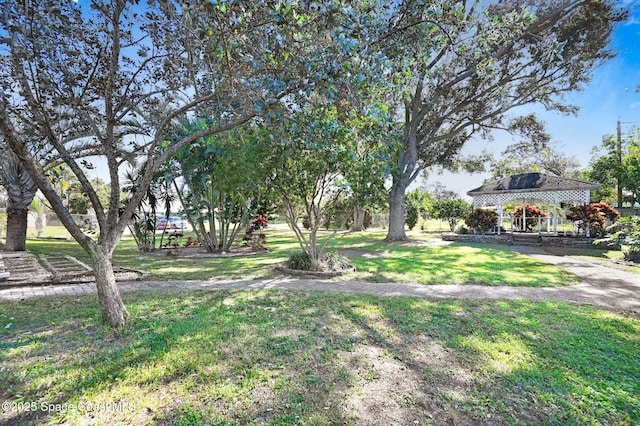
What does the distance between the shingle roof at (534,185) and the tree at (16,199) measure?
75.6ft

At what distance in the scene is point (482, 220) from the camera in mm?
19203

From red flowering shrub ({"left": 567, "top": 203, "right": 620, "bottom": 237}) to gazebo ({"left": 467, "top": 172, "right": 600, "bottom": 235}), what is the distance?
6.21 feet

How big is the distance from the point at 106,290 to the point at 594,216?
763 inches

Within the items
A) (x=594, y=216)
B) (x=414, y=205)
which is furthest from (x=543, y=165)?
(x=594, y=216)

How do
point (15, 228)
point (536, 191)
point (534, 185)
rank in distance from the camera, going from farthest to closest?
1. point (534, 185)
2. point (536, 191)
3. point (15, 228)

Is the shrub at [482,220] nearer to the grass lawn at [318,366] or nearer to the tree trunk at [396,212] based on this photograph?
the tree trunk at [396,212]

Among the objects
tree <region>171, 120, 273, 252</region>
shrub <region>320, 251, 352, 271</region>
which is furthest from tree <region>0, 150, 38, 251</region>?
shrub <region>320, 251, 352, 271</region>

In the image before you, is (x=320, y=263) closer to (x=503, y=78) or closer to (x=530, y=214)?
(x=503, y=78)

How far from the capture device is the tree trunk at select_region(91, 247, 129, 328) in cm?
405

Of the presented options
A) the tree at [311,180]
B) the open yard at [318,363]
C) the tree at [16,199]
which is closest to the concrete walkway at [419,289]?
the open yard at [318,363]

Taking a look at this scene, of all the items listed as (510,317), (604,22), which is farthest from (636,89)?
(510,317)

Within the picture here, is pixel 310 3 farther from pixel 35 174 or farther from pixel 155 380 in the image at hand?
pixel 155 380

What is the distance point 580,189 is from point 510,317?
17492 millimetres

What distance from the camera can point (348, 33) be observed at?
3850 mm
